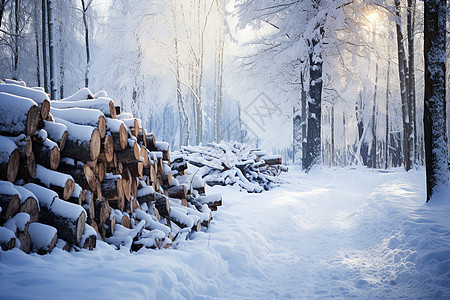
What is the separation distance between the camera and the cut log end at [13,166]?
2.19m

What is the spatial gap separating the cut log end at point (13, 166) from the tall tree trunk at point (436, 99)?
637 cm

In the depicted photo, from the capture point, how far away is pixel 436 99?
5.13m

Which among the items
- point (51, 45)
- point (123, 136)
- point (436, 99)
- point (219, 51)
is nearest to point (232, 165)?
point (436, 99)

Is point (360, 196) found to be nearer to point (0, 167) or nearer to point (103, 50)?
point (0, 167)

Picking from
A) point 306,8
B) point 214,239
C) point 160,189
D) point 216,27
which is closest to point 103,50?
point 216,27

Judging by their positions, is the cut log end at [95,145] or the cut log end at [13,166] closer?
the cut log end at [13,166]

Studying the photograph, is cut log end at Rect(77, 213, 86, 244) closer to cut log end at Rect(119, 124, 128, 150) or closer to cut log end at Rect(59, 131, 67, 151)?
cut log end at Rect(59, 131, 67, 151)

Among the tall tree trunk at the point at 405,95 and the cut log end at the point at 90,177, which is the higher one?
the tall tree trunk at the point at 405,95

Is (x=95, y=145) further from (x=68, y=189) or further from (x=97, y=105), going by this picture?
(x=97, y=105)

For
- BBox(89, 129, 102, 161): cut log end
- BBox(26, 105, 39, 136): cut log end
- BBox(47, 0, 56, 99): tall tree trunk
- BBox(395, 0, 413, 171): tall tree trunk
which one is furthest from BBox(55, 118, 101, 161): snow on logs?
BBox(395, 0, 413, 171): tall tree trunk

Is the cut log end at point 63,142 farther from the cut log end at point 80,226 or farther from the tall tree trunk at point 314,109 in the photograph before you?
the tall tree trunk at point 314,109

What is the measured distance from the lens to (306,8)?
10.7 meters

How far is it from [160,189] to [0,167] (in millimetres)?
2209

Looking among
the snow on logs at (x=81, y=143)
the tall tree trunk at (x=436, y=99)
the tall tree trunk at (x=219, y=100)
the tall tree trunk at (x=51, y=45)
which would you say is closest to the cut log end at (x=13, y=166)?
the snow on logs at (x=81, y=143)
